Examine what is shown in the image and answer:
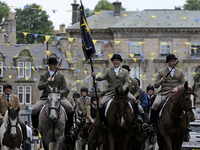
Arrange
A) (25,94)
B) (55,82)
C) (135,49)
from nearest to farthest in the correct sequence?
(55,82)
(25,94)
(135,49)

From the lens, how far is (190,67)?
61.6m

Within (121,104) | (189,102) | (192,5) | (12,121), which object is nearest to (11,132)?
(12,121)

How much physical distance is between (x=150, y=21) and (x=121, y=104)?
1976 inches

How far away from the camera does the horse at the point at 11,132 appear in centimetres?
1511

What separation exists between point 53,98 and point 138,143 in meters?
3.76

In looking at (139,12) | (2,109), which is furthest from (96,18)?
(2,109)

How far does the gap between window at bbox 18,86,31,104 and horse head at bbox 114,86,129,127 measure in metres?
48.6

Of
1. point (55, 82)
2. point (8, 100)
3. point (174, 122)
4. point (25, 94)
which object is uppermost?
point (55, 82)

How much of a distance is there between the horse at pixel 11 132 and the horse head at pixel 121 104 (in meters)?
3.57

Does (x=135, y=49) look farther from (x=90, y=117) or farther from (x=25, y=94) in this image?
(x=90, y=117)

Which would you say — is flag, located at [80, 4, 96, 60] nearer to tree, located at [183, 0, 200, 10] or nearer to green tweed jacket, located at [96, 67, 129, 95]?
green tweed jacket, located at [96, 67, 129, 95]

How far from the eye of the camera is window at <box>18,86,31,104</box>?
2400 inches

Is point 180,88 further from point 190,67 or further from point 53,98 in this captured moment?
point 190,67

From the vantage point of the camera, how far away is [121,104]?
13117mm
